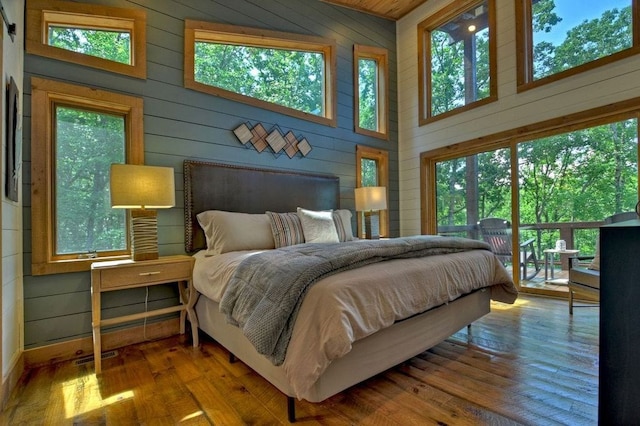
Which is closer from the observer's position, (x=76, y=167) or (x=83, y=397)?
(x=83, y=397)

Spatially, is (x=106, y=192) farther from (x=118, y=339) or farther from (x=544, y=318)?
(x=544, y=318)

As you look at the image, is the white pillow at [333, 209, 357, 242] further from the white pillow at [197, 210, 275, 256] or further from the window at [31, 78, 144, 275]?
the window at [31, 78, 144, 275]

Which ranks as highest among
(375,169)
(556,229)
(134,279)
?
(375,169)

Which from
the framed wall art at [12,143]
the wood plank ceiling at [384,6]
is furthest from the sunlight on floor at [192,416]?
the wood plank ceiling at [384,6]

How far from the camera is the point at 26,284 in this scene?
6.95 ft

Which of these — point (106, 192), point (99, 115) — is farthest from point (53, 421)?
point (99, 115)

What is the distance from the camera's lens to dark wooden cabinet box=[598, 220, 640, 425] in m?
0.93

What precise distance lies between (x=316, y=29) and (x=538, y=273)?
419 cm

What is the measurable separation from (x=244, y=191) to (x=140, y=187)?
107 cm

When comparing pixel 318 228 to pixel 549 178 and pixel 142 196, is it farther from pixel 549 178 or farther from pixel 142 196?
pixel 549 178

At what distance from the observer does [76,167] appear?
2.42 meters

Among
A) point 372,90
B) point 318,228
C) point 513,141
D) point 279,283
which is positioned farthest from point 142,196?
point 513,141

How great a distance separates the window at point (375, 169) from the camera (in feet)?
14.8

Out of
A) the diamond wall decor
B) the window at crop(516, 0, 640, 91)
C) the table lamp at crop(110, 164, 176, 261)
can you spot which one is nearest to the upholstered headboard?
the diamond wall decor
